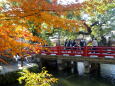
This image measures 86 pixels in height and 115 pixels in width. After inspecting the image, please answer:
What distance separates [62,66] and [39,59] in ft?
8.23

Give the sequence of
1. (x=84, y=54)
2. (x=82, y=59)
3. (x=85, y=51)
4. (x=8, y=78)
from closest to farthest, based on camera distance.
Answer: (x=8, y=78), (x=85, y=51), (x=84, y=54), (x=82, y=59)

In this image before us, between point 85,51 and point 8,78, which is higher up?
point 85,51

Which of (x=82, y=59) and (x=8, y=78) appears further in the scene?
(x=82, y=59)

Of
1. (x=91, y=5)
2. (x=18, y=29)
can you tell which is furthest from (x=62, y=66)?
(x=91, y=5)

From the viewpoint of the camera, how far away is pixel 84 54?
49.4 feet

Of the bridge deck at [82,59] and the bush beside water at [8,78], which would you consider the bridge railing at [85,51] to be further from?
the bush beside water at [8,78]

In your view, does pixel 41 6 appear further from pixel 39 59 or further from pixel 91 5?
pixel 39 59

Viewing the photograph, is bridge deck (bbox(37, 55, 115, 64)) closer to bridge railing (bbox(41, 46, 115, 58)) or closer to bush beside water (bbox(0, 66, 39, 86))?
bridge railing (bbox(41, 46, 115, 58))

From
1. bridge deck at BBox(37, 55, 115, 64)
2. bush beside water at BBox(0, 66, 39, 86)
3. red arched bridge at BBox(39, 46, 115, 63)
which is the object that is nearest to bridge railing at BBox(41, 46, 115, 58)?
red arched bridge at BBox(39, 46, 115, 63)

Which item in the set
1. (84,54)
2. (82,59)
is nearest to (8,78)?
(82,59)

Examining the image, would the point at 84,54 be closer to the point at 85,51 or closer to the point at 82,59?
the point at 85,51

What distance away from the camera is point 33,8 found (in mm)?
6141

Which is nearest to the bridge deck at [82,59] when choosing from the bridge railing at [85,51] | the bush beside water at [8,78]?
the bridge railing at [85,51]

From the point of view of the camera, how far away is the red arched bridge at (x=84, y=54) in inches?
547
